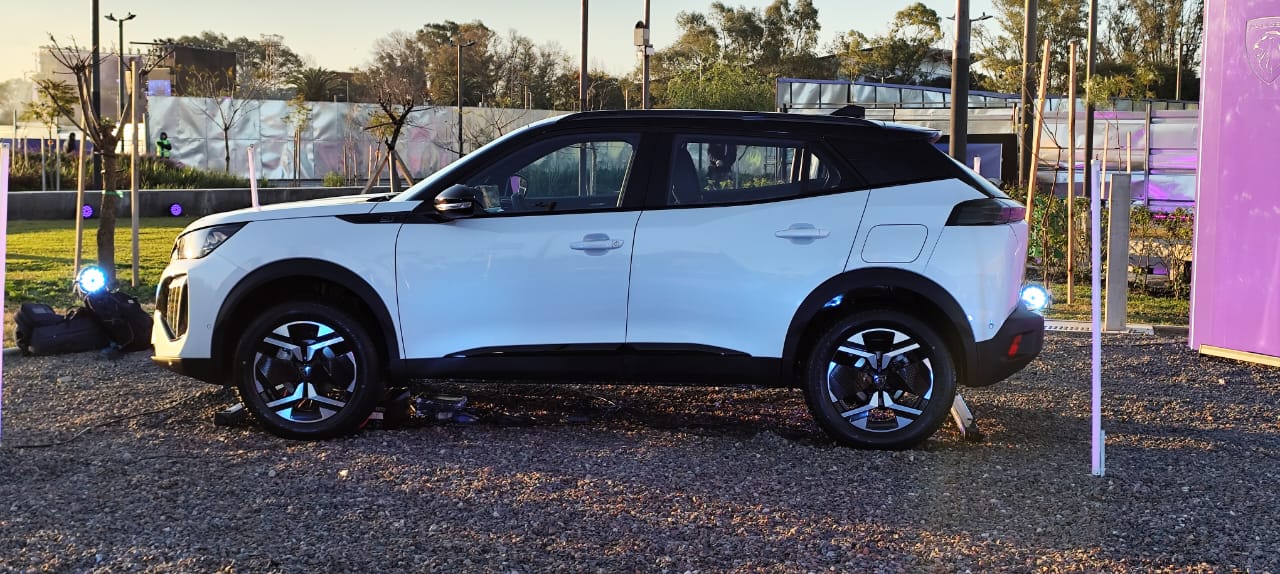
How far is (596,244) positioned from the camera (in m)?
5.64

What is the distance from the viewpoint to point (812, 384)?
18.5ft

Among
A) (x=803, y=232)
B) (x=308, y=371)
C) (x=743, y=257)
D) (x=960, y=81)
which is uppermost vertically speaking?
(x=960, y=81)

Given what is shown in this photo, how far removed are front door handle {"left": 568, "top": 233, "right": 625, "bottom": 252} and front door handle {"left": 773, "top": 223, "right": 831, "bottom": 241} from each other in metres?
0.76

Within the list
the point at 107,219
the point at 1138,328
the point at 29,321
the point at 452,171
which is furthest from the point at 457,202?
the point at 107,219

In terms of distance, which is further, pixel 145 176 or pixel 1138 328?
pixel 145 176

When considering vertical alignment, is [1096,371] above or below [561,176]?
below

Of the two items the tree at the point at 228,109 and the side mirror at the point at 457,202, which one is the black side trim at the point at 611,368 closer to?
the side mirror at the point at 457,202

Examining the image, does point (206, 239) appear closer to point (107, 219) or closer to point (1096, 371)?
point (1096, 371)

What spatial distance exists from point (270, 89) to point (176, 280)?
152ft

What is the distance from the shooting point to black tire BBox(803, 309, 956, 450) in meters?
5.57

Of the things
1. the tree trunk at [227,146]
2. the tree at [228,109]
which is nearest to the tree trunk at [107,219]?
the tree trunk at [227,146]

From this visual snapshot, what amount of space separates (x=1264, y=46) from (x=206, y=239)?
20.9 feet

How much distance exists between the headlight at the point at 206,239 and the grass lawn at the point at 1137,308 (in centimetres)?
715

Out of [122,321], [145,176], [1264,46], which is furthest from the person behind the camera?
[145,176]
